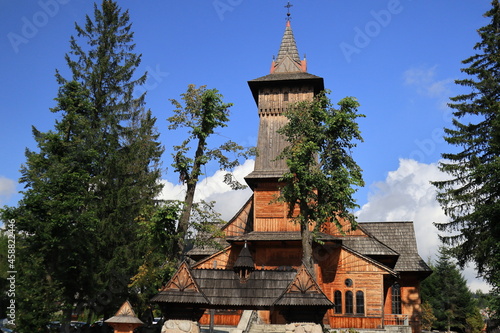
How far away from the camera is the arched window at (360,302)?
26.4 meters

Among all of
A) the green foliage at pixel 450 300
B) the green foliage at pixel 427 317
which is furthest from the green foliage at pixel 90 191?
the green foliage at pixel 450 300

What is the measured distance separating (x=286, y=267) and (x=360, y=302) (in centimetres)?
922

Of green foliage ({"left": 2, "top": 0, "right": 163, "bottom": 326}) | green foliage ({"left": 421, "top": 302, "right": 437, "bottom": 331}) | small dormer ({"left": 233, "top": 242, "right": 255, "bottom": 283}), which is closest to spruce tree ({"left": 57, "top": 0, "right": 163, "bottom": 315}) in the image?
green foliage ({"left": 2, "top": 0, "right": 163, "bottom": 326})

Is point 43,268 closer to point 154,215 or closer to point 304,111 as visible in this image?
point 154,215

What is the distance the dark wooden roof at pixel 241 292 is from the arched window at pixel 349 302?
1308 cm

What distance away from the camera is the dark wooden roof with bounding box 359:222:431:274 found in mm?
31250

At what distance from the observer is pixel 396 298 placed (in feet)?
102

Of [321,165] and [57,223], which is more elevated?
[321,165]

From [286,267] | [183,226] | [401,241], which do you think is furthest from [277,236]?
[401,241]

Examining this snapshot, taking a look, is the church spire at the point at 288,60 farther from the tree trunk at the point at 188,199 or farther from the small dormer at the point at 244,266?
the small dormer at the point at 244,266

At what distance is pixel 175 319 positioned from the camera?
1505cm

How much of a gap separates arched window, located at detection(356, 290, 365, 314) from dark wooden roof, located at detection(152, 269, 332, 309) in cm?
1313

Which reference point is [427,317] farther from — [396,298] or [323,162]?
[323,162]

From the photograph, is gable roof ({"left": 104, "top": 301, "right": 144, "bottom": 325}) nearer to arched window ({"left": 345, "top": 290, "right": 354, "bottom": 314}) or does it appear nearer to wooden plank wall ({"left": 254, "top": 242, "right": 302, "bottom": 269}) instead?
wooden plank wall ({"left": 254, "top": 242, "right": 302, "bottom": 269})
